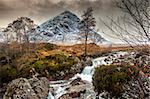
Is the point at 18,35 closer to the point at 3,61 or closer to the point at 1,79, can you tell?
the point at 3,61

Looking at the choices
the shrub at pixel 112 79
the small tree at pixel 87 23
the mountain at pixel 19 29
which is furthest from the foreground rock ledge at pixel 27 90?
the mountain at pixel 19 29

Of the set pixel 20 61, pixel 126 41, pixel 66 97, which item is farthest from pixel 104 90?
pixel 20 61

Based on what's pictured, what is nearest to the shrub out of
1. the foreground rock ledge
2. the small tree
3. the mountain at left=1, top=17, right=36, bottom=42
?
the foreground rock ledge

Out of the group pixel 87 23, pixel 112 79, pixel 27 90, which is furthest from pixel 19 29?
pixel 112 79

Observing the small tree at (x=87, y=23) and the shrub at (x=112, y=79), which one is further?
the small tree at (x=87, y=23)

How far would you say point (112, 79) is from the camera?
67.4ft

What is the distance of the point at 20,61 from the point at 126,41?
129 ft

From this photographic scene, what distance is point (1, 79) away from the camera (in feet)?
129

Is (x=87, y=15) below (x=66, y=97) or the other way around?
the other way around

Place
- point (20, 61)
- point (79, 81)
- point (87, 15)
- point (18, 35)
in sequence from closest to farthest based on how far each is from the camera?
point (79, 81) < point (20, 61) < point (87, 15) < point (18, 35)

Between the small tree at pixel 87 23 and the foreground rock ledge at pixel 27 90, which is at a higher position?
the small tree at pixel 87 23

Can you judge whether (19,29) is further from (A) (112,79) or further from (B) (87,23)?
(A) (112,79)

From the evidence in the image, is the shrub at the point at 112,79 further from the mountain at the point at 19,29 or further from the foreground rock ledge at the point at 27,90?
the mountain at the point at 19,29

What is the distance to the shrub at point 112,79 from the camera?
64.8ft
